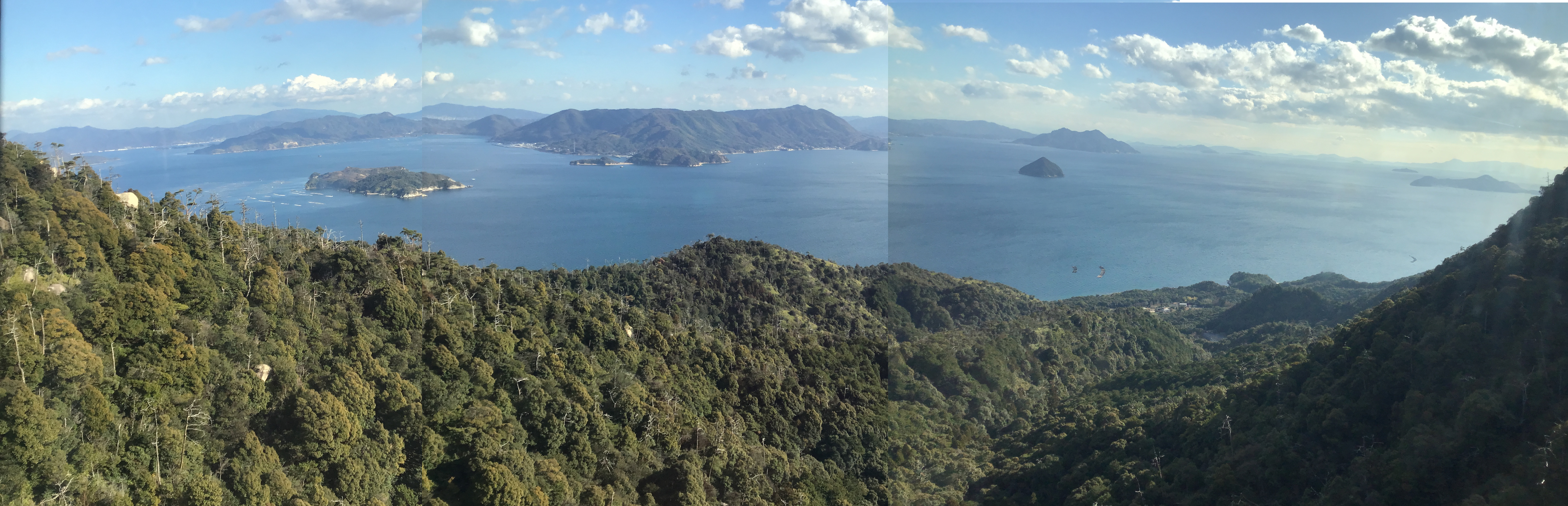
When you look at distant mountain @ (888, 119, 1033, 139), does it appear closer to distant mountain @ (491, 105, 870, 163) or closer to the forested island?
the forested island

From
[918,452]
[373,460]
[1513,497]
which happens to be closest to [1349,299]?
[918,452]

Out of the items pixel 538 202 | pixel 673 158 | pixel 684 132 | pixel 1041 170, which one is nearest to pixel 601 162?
pixel 673 158

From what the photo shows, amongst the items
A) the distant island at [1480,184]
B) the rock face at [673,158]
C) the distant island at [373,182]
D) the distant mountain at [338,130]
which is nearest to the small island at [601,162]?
the rock face at [673,158]

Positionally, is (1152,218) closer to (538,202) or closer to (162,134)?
(538,202)

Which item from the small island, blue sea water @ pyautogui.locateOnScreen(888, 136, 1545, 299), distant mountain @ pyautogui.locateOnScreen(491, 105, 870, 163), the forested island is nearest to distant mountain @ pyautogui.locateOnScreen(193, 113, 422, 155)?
the small island

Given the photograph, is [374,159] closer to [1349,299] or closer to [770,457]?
[770,457]

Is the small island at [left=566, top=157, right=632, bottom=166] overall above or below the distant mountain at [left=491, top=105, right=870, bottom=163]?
below
